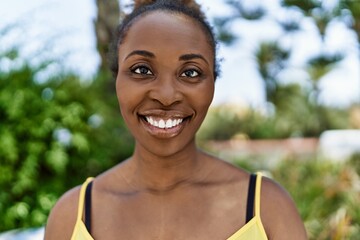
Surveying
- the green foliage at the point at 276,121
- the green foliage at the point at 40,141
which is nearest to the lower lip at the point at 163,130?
the green foliage at the point at 40,141

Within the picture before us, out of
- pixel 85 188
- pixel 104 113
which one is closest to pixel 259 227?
pixel 85 188

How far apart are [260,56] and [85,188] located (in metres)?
18.9

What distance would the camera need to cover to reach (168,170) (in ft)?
7.05

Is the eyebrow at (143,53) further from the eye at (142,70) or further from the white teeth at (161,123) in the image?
the white teeth at (161,123)

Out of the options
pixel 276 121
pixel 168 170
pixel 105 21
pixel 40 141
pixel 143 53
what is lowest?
pixel 276 121

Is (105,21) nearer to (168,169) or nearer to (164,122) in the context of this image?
(168,169)

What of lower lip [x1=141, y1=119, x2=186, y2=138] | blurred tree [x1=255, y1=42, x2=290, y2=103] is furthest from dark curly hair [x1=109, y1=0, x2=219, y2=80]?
blurred tree [x1=255, y1=42, x2=290, y2=103]

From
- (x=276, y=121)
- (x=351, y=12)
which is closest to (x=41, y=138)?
(x=351, y=12)

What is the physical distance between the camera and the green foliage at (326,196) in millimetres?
5816

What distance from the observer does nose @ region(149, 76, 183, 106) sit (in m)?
1.91

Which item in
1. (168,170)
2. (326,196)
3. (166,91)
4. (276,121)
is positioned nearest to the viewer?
(166,91)

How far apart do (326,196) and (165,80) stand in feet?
16.8

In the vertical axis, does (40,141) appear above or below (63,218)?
below

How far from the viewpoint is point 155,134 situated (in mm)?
1979
